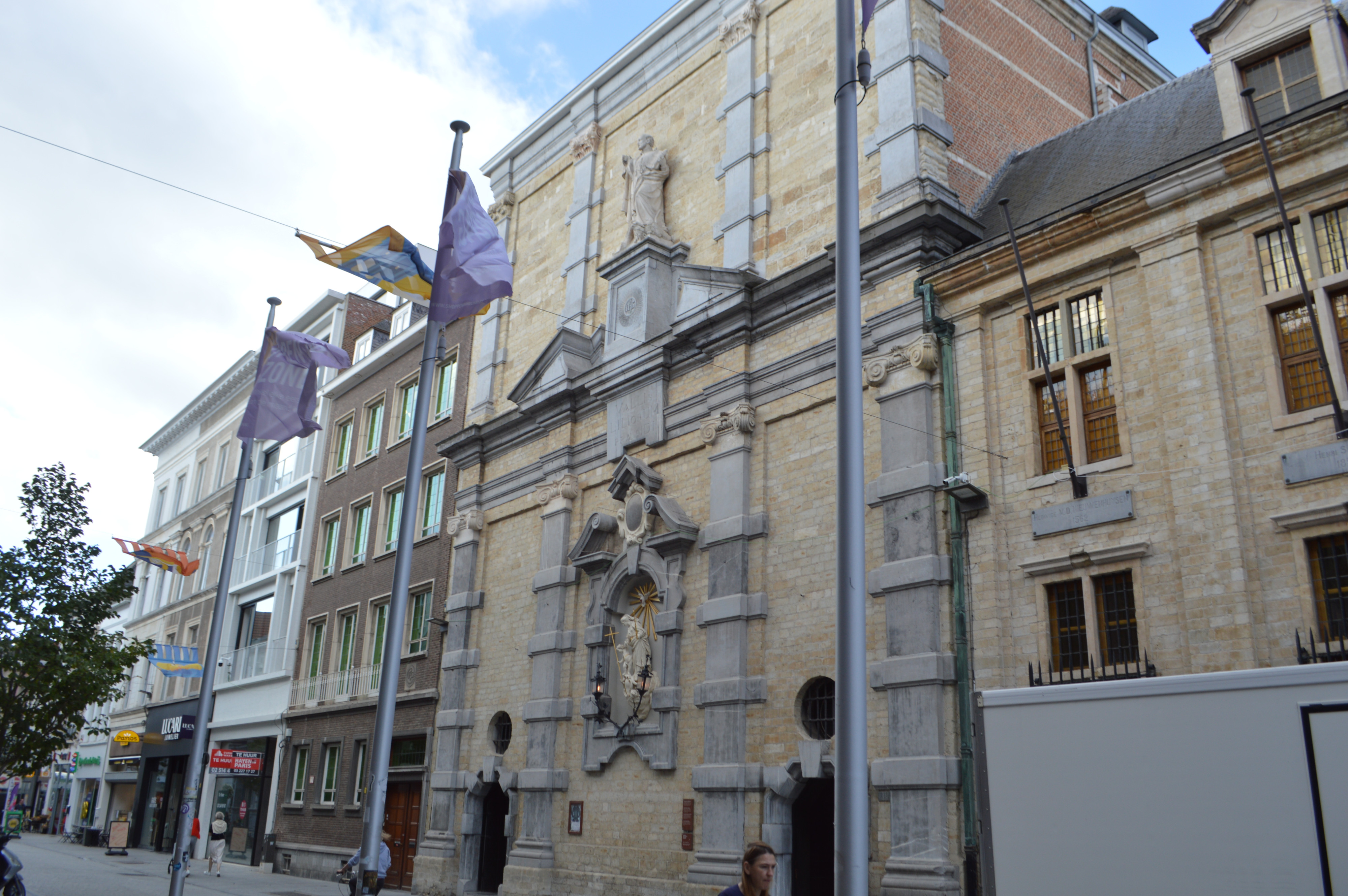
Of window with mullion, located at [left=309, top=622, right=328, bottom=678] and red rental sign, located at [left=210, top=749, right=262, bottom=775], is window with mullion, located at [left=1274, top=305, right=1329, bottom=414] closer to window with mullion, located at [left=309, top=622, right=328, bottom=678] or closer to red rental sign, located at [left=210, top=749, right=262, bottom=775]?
window with mullion, located at [left=309, top=622, right=328, bottom=678]

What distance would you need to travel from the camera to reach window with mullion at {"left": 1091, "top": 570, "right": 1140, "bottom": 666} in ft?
43.6

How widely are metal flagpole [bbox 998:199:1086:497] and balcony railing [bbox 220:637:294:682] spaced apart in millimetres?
25952

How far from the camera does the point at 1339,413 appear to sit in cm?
1185

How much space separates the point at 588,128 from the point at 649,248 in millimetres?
5988

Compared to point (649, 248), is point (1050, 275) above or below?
below

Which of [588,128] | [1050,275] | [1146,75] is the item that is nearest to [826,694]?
[1050,275]

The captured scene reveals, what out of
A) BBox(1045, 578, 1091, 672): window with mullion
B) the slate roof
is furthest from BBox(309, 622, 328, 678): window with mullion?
BBox(1045, 578, 1091, 672): window with mullion

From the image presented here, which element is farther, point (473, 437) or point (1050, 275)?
point (473, 437)

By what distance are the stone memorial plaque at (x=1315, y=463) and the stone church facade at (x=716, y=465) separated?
4.43 metres

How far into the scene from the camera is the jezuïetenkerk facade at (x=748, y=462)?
14883 millimetres

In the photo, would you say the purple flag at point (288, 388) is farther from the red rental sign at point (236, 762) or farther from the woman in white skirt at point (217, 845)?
the red rental sign at point (236, 762)

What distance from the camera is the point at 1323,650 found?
11.5 m

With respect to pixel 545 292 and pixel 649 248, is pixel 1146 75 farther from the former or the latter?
pixel 545 292

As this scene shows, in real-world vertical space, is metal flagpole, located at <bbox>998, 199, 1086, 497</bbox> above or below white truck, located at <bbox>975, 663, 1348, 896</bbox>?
above
